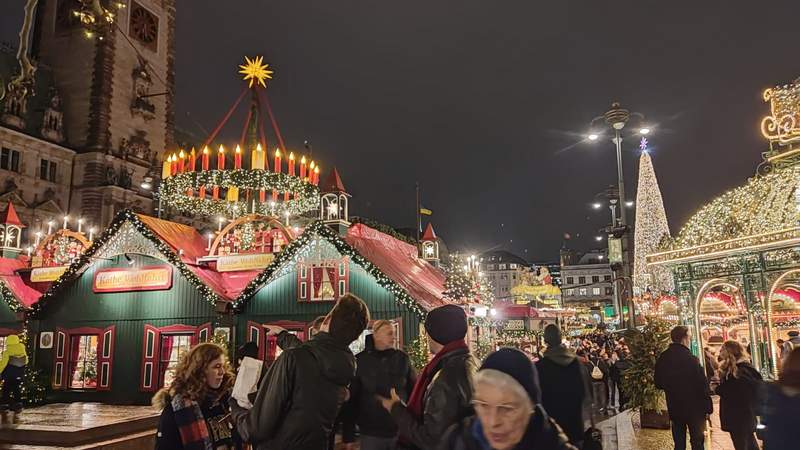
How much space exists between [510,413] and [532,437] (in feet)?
0.41

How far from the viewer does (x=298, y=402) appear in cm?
366

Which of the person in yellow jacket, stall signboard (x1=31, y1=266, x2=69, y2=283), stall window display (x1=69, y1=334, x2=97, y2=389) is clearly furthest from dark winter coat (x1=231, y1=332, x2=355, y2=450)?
stall signboard (x1=31, y1=266, x2=69, y2=283)

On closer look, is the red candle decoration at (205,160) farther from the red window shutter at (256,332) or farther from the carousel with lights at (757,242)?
the carousel with lights at (757,242)

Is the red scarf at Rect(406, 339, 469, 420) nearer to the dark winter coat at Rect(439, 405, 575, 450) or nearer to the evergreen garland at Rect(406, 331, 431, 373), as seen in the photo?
the dark winter coat at Rect(439, 405, 575, 450)

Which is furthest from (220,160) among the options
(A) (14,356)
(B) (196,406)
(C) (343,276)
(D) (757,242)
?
(D) (757,242)

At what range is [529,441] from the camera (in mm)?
2326

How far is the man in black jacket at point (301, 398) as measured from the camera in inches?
142

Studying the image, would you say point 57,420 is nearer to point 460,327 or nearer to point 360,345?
point 360,345

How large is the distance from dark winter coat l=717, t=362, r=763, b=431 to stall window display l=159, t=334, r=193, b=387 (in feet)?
45.5

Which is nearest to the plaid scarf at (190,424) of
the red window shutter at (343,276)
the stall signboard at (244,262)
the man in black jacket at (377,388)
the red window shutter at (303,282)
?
the man in black jacket at (377,388)

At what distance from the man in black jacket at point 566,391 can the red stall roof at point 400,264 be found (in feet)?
28.2

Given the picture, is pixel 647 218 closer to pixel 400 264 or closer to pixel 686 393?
pixel 400 264

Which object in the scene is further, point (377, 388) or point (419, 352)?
point (419, 352)

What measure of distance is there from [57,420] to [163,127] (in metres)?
37.5
